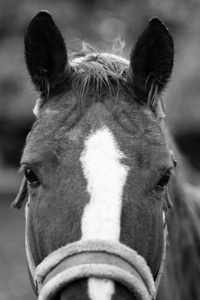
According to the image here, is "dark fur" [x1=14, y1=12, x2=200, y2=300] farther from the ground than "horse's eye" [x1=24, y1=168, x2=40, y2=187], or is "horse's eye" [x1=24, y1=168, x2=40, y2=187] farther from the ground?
"dark fur" [x1=14, y1=12, x2=200, y2=300]

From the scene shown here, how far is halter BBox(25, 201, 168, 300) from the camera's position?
89.0 inches

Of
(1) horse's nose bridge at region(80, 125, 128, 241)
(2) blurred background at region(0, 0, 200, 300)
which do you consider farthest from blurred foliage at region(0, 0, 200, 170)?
(1) horse's nose bridge at region(80, 125, 128, 241)

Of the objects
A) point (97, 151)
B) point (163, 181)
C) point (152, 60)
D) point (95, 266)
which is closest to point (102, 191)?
point (97, 151)

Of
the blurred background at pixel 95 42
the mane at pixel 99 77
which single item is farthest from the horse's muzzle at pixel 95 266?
the blurred background at pixel 95 42

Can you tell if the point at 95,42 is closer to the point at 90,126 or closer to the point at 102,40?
the point at 102,40

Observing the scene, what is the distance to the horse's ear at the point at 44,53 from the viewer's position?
289cm

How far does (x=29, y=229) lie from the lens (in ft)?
9.32

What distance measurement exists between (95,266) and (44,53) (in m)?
1.32

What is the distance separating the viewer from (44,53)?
9.74ft

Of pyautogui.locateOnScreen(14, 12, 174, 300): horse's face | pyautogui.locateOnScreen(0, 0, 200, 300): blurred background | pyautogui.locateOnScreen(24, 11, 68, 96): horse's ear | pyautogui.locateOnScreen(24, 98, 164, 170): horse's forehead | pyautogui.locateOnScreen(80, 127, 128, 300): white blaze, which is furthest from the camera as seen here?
pyautogui.locateOnScreen(0, 0, 200, 300): blurred background

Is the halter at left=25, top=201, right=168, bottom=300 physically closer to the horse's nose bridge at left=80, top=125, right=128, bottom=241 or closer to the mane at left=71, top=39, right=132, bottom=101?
the horse's nose bridge at left=80, top=125, right=128, bottom=241

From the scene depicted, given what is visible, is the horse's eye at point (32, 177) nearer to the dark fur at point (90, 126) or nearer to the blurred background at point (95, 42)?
the dark fur at point (90, 126)

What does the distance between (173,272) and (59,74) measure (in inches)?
62.1

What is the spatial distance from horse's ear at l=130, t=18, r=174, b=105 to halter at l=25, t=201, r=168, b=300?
103 centimetres
